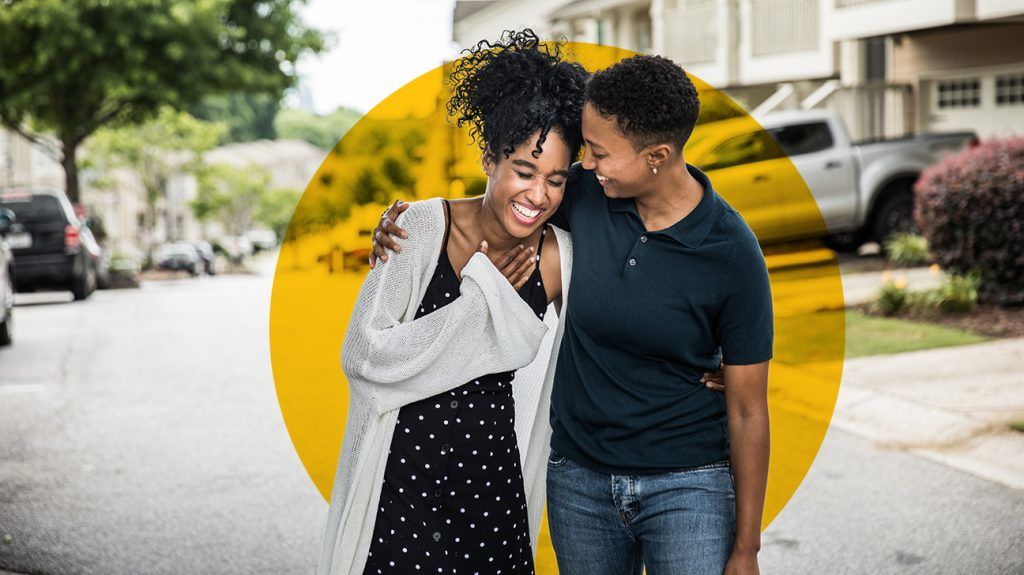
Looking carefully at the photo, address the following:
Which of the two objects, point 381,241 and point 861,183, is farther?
point 861,183

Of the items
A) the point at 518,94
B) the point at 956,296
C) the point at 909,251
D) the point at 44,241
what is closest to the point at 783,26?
the point at 909,251

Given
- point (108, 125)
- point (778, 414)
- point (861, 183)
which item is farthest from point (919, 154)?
point (108, 125)

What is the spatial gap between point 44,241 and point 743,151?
17646 mm

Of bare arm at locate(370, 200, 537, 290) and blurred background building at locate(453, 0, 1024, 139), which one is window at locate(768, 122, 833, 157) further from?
bare arm at locate(370, 200, 537, 290)

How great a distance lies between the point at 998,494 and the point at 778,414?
3.18 metres

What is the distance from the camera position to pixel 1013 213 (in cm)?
1141

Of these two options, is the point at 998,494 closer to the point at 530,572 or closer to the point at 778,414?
the point at 778,414

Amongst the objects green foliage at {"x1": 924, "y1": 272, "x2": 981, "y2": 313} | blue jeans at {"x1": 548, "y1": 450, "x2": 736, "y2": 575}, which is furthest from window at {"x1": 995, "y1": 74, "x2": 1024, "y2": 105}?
blue jeans at {"x1": 548, "y1": 450, "x2": 736, "y2": 575}

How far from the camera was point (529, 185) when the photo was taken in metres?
2.48

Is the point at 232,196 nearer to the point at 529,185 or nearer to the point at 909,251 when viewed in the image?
the point at 909,251

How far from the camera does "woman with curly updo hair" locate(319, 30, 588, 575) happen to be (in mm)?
2494

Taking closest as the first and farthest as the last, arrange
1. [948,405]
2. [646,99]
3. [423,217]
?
[646,99], [423,217], [948,405]

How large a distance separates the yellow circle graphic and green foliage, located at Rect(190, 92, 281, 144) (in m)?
109

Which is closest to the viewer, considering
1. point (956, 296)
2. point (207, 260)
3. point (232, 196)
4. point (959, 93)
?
point (956, 296)
